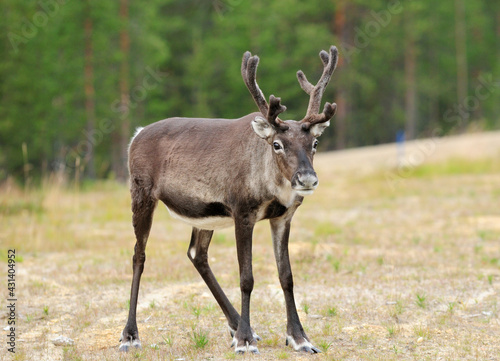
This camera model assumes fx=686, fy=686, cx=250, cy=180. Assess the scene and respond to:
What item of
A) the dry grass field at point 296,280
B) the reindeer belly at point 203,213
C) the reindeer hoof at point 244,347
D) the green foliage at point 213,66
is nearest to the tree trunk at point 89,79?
the green foliage at point 213,66

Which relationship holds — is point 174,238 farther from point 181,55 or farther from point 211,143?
point 181,55

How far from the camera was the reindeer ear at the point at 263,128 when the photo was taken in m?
5.99

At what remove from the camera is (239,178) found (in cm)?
630

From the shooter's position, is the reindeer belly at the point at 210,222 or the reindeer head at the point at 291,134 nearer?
the reindeer head at the point at 291,134

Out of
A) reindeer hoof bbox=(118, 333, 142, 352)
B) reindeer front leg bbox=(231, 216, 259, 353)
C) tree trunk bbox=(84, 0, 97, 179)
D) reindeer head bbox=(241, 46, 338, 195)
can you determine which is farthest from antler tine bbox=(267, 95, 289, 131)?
tree trunk bbox=(84, 0, 97, 179)

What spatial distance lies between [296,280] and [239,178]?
3.32 meters

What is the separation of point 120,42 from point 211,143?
2178 cm

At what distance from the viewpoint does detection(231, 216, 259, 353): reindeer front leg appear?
6230 mm

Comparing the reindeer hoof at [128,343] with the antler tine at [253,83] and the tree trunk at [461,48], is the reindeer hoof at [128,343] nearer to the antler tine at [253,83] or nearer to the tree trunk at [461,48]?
the antler tine at [253,83]

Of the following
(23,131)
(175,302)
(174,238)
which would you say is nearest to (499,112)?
(23,131)

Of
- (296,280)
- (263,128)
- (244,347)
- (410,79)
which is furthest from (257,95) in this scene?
(410,79)

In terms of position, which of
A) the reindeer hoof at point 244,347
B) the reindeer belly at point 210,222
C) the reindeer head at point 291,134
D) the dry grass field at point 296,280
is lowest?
the dry grass field at point 296,280

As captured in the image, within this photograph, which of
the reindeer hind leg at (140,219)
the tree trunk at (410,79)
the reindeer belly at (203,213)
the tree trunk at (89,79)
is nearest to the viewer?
the reindeer belly at (203,213)

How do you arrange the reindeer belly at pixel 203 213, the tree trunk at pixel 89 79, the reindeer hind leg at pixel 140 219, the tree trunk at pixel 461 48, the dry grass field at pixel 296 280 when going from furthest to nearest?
the tree trunk at pixel 461 48, the tree trunk at pixel 89 79, the reindeer hind leg at pixel 140 219, the dry grass field at pixel 296 280, the reindeer belly at pixel 203 213
